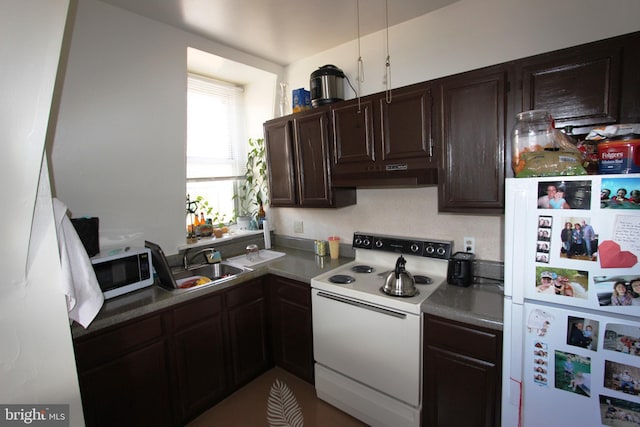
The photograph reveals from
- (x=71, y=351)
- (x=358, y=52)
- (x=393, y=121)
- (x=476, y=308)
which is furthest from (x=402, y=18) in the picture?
(x=71, y=351)

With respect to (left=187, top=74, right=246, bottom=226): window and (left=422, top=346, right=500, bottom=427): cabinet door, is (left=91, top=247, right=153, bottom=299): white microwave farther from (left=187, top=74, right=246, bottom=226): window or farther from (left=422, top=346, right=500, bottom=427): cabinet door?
(left=422, top=346, right=500, bottom=427): cabinet door

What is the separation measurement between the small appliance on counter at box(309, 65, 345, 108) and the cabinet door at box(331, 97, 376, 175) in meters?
0.15

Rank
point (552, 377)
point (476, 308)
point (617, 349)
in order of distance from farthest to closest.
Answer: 1. point (476, 308)
2. point (552, 377)
3. point (617, 349)

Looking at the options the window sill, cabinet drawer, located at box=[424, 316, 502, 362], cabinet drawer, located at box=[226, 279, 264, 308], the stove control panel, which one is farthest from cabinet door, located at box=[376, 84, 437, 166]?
the window sill

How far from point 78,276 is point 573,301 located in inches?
84.8

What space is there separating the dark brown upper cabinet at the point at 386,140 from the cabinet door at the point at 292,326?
85cm

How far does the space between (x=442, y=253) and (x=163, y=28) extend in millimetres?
2446

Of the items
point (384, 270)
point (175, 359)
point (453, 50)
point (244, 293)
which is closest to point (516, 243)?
point (384, 270)

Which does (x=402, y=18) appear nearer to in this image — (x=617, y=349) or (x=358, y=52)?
(x=358, y=52)

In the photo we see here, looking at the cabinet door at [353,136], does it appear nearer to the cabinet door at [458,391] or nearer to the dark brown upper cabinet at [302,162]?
the dark brown upper cabinet at [302,162]

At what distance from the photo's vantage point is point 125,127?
2037 millimetres

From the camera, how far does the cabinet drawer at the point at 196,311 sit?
189 centimetres

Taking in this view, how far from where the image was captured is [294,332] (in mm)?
2277

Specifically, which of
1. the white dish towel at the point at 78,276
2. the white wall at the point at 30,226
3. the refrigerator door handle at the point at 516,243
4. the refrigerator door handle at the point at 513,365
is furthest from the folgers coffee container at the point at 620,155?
the white dish towel at the point at 78,276
